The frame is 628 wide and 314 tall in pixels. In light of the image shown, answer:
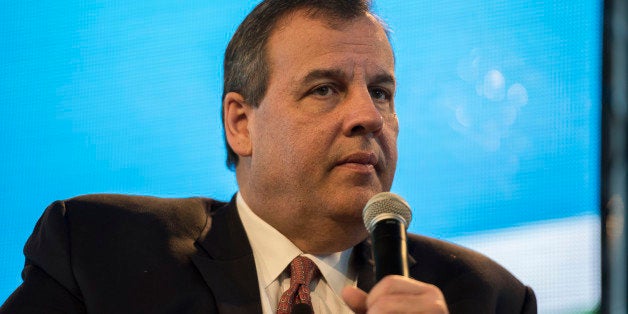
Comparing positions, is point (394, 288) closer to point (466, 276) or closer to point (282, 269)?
point (282, 269)

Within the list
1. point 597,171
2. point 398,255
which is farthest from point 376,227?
point 597,171

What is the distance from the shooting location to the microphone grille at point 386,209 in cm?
195

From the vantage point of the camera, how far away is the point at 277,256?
8.87 feet

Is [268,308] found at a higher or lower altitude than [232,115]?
lower

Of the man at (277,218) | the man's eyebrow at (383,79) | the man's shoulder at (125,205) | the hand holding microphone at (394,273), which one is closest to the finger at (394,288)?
the hand holding microphone at (394,273)

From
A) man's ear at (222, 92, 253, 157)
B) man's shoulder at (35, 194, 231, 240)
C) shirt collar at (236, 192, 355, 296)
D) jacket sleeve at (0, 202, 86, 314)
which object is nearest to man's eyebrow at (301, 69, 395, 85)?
man's ear at (222, 92, 253, 157)

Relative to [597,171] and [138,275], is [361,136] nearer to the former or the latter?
[138,275]

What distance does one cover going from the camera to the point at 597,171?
3.36 metres

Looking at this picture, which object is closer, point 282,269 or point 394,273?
point 394,273

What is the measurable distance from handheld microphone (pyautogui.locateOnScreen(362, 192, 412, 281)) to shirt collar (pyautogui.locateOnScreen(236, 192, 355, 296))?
2.35 feet

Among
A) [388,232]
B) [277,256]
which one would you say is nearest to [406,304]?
[388,232]

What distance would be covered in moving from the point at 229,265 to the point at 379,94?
71cm

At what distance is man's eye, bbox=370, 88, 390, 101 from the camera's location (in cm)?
278

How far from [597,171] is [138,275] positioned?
1.79 m
